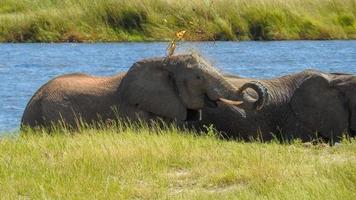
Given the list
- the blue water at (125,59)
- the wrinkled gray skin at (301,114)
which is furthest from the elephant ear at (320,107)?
the blue water at (125,59)

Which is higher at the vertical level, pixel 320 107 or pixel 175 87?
pixel 175 87

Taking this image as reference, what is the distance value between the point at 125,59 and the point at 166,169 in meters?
16.9

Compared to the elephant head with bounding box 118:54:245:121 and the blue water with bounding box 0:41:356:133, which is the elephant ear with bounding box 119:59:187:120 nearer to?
the elephant head with bounding box 118:54:245:121

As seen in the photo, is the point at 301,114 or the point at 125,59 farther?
the point at 125,59

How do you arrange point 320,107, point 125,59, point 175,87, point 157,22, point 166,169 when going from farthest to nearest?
point 157,22 → point 125,59 → point 320,107 → point 175,87 → point 166,169

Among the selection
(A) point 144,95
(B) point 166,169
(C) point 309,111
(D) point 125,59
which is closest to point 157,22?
(D) point 125,59

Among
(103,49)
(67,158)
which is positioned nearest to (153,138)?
(67,158)

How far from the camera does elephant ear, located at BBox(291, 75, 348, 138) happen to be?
40.5 feet

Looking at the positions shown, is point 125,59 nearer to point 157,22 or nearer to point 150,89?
point 157,22

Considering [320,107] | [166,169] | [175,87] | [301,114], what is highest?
[166,169]

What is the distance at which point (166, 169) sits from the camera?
9.05m

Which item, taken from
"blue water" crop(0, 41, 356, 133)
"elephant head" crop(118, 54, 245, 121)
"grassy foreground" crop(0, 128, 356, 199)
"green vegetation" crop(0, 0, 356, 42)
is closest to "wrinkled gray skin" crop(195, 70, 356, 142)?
"elephant head" crop(118, 54, 245, 121)

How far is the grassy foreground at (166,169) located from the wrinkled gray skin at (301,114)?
171 cm

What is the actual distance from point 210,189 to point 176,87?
380cm
